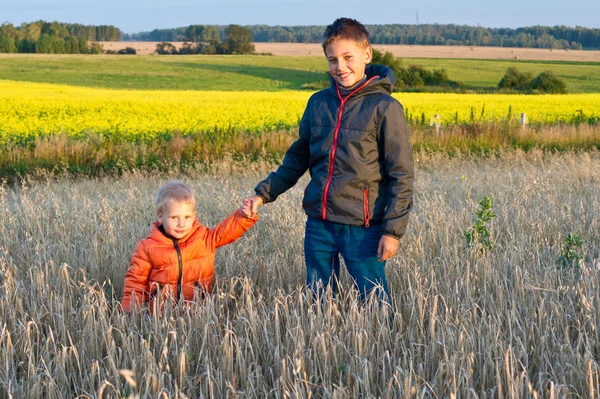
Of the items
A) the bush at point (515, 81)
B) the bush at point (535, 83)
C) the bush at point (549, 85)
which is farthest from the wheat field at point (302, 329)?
the bush at point (515, 81)

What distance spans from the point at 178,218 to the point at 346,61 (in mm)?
1281

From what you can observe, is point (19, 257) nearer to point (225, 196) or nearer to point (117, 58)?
point (225, 196)

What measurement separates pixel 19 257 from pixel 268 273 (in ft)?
6.29

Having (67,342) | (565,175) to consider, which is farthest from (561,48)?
(67,342)

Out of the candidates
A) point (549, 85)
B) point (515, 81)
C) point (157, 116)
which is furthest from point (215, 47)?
point (157, 116)

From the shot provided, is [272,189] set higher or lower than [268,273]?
higher

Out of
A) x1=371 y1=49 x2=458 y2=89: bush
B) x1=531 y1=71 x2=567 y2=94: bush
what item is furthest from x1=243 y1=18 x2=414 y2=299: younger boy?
x1=371 y1=49 x2=458 y2=89: bush

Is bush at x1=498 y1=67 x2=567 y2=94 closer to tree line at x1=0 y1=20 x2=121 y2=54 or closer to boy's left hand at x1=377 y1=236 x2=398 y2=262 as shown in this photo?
boy's left hand at x1=377 y1=236 x2=398 y2=262

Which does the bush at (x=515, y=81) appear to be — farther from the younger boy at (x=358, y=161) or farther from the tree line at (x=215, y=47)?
the tree line at (x=215, y=47)

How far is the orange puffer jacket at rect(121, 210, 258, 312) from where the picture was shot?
12.9 feet

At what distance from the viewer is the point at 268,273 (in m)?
4.51

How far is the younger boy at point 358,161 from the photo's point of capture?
370 cm

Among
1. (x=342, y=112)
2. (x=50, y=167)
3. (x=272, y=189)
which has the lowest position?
(x=50, y=167)

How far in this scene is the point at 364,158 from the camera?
3.74m
